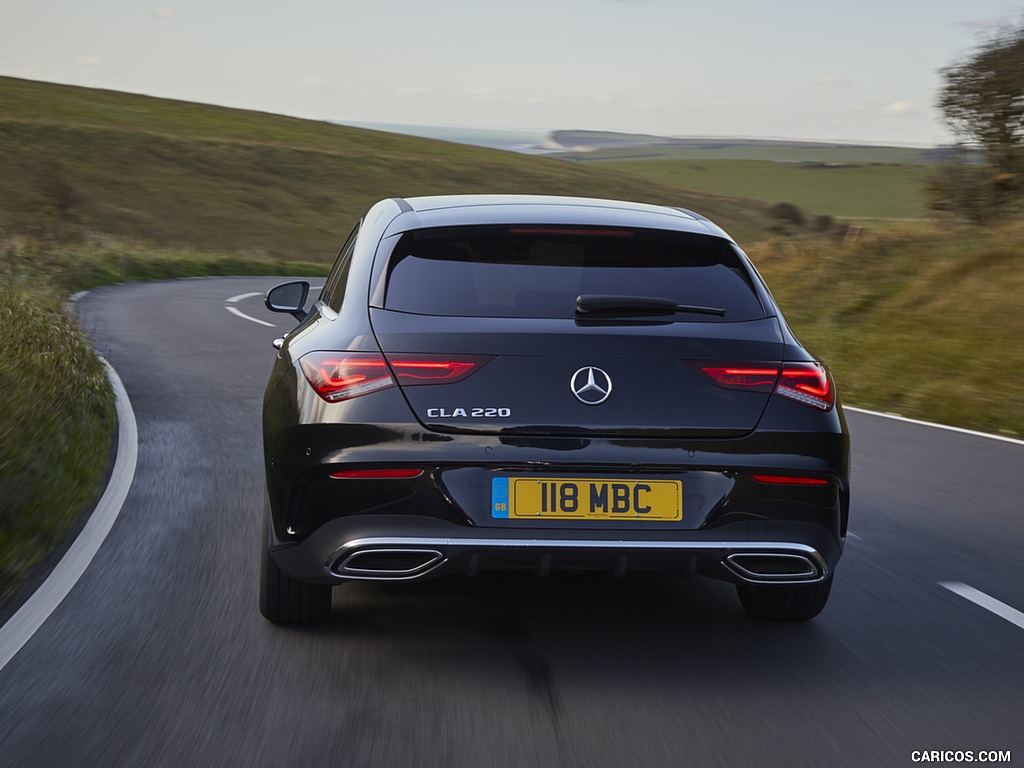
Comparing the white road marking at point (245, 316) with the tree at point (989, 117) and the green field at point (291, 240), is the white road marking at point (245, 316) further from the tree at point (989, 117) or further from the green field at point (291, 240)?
the tree at point (989, 117)

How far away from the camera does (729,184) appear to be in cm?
10250

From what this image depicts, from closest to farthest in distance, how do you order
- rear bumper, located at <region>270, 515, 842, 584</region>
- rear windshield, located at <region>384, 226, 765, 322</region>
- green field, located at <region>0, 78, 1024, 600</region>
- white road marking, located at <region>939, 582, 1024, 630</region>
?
rear bumper, located at <region>270, 515, 842, 584</region>
rear windshield, located at <region>384, 226, 765, 322</region>
white road marking, located at <region>939, 582, 1024, 630</region>
green field, located at <region>0, 78, 1024, 600</region>

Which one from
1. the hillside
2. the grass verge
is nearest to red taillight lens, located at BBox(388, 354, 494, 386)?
the grass verge

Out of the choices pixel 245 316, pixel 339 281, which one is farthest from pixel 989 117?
pixel 339 281

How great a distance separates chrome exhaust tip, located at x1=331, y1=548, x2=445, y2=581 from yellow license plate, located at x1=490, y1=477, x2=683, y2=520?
0.97 ft

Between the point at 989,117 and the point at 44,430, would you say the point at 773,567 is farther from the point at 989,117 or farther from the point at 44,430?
the point at 989,117

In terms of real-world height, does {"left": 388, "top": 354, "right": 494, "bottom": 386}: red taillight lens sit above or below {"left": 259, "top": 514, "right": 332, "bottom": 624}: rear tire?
above

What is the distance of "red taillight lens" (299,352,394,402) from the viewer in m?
4.02

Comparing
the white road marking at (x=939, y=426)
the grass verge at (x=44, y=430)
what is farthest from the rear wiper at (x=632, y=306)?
the white road marking at (x=939, y=426)

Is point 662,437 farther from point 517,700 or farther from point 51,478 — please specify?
point 51,478

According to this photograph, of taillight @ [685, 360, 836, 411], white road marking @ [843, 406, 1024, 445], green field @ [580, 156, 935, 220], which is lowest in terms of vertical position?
green field @ [580, 156, 935, 220]

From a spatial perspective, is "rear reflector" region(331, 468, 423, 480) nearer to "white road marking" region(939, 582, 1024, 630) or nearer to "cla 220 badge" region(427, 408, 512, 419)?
"cla 220 badge" region(427, 408, 512, 419)

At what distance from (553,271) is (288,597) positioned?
1.49m

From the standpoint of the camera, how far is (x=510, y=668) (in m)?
4.14
